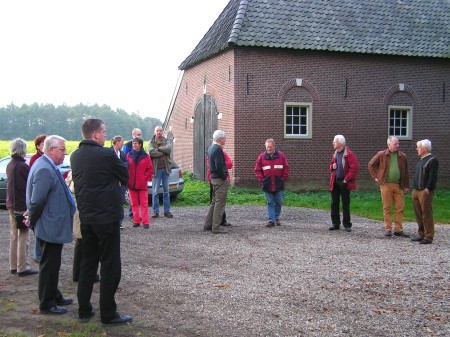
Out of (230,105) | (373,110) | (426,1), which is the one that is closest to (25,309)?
(230,105)

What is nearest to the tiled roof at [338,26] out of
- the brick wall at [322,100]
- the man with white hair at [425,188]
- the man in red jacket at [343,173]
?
the brick wall at [322,100]

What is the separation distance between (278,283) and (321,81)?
1421 centimetres

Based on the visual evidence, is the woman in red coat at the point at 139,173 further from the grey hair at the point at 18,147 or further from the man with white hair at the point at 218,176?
the grey hair at the point at 18,147

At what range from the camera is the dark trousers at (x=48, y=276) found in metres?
5.14

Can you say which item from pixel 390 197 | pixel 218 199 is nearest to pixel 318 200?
pixel 390 197

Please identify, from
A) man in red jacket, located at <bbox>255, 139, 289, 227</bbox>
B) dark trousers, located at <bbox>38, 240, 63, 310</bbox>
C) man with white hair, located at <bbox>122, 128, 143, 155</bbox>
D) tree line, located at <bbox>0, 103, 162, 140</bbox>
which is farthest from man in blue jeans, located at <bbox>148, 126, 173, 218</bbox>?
tree line, located at <bbox>0, 103, 162, 140</bbox>

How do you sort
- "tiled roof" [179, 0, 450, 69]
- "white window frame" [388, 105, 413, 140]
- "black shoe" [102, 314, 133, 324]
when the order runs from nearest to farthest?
"black shoe" [102, 314, 133, 324]
"tiled roof" [179, 0, 450, 69]
"white window frame" [388, 105, 413, 140]

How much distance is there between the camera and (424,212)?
29.9 feet

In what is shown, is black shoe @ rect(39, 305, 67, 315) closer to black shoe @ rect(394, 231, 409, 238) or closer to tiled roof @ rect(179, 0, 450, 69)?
black shoe @ rect(394, 231, 409, 238)

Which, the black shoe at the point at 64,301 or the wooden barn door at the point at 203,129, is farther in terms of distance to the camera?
the wooden barn door at the point at 203,129

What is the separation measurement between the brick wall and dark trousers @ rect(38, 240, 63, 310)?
44.7 feet

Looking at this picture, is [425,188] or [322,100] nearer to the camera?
[425,188]

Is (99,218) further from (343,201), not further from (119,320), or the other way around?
(343,201)

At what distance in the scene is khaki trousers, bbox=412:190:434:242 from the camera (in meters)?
9.10
